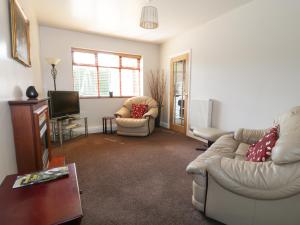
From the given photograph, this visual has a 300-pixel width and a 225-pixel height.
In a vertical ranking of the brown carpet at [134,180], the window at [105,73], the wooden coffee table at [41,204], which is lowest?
the brown carpet at [134,180]

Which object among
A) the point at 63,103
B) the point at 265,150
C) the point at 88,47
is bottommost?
the point at 265,150

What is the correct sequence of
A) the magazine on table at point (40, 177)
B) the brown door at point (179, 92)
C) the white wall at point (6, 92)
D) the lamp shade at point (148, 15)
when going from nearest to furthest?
the magazine on table at point (40, 177) < the white wall at point (6, 92) < the lamp shade at point (148, 15) < the brown door at point (179, 92)

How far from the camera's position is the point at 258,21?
2666mm

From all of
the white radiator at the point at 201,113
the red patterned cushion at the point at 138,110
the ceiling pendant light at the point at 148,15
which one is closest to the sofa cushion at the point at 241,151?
the white radiator at the point at 201,113

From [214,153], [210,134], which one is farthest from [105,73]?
[214,153]

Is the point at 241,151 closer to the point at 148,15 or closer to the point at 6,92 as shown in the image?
the point at 148,15

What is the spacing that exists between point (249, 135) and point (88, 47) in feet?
13.4

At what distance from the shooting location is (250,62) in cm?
284

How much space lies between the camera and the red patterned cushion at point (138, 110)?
462cm

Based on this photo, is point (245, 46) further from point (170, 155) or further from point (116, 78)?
point (116, 78)

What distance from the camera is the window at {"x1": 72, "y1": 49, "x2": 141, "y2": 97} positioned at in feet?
14.6

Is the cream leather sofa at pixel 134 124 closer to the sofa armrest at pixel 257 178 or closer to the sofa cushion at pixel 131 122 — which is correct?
the sofa cushion at pixel 131 122

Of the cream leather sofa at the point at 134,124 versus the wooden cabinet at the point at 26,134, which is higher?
the wooden cabinet at the point at 26,134

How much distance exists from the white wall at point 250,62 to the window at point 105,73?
2006 millimetres
